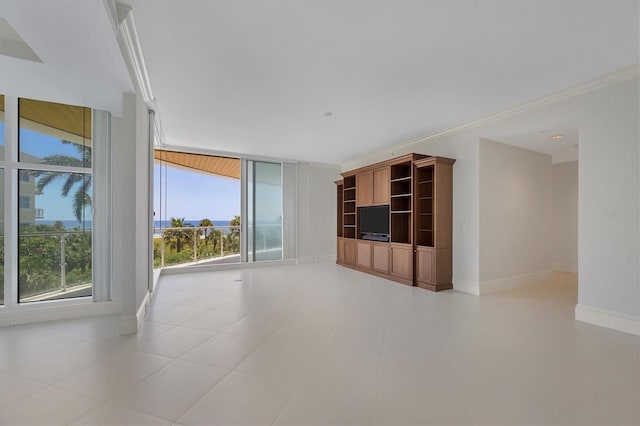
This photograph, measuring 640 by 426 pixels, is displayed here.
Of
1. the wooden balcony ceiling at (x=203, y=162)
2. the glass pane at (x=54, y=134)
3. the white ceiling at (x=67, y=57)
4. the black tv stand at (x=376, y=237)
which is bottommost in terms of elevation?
the black tv stand at (x=376, y=237)

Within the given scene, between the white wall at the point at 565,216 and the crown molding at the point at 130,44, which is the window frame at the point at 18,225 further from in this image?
the white wall at the point at 565,216

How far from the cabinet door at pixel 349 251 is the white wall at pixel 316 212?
1009mm

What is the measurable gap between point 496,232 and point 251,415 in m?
4.46

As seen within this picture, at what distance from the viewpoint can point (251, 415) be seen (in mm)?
1620

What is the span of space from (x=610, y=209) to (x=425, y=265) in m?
2.37

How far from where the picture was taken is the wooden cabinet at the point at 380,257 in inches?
218

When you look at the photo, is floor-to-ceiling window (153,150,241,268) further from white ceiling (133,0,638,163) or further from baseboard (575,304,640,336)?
baseboard (575,304,640,336)

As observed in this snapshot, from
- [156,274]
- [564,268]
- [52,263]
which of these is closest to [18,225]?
[52,263]

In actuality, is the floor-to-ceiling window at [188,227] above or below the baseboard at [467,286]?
above

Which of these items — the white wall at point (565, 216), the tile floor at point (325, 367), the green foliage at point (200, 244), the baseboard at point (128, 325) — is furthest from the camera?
the green foliage at point (200, 244)

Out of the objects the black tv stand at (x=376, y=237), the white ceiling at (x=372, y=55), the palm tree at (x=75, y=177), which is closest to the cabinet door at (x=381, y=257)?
the black tv stand at (x=376, y=237)

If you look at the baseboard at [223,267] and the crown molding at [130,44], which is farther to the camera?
the baseboard at [223,267]

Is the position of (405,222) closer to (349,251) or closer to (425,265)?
(425,265)

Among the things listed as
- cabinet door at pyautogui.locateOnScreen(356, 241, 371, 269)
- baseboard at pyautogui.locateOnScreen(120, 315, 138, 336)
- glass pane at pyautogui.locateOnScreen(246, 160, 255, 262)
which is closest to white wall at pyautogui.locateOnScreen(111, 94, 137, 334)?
baseboard at pyautogui.locateOnScreen(120, 315, 138, 336)
